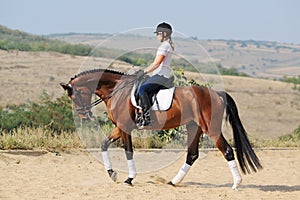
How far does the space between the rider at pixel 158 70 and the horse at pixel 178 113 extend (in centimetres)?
19

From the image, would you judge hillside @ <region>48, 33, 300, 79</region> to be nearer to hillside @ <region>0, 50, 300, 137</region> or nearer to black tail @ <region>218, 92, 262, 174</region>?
hillside @ <region>0, 50, 300, 137</region>

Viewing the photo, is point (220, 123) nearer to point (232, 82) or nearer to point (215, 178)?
point (215, 178)

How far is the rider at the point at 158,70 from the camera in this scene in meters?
8.43

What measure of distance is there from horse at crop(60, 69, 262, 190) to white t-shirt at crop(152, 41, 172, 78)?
1.47 ft

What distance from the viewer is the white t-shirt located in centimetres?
841

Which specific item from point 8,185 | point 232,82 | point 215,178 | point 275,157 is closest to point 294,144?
point 275,157

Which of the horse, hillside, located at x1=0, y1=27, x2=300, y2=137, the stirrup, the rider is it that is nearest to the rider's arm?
the rider

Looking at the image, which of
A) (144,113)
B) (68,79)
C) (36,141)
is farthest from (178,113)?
(68,79)

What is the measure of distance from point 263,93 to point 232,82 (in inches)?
192

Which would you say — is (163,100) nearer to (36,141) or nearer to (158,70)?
(158,70)

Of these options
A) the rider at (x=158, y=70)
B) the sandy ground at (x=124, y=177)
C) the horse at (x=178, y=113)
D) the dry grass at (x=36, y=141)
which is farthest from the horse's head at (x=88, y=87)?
the dry grass at (x=36, y=141)

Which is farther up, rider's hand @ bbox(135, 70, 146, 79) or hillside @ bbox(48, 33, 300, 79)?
rider's hand @ bbox(135, 70, 146, 79)

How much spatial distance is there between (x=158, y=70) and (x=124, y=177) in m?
2.39

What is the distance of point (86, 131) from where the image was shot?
13141 millimetres
